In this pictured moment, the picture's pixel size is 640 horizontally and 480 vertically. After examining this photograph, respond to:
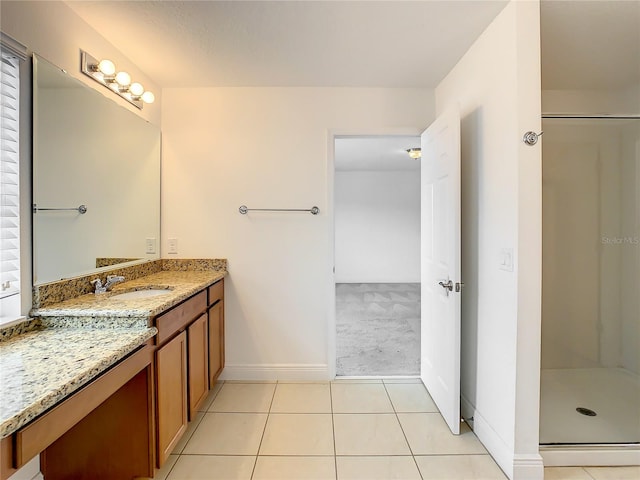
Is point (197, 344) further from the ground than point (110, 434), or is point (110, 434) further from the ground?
point (197, 344)

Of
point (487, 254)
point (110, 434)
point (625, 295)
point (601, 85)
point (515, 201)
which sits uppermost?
point (601, 85)

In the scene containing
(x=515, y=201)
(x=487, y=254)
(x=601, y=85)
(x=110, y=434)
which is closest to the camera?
(x=110, y=434)

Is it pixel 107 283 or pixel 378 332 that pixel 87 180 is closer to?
pixel 107 283

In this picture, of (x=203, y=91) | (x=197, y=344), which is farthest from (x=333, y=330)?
(x=203, y=91)

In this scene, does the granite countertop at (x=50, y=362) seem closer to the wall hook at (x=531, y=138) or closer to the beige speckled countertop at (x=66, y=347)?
the beige speckled countertop at (x=66, y=347)

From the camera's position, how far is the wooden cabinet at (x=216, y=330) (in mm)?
2285

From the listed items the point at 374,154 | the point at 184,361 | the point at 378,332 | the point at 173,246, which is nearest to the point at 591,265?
the point at 378,332

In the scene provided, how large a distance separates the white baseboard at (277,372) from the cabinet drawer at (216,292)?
610mm

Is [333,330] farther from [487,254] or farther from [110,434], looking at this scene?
[110,434]

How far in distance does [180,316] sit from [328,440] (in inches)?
43.7

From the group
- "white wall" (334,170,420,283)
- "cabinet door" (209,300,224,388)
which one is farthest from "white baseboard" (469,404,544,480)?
"white wall" (334,170,420,283)

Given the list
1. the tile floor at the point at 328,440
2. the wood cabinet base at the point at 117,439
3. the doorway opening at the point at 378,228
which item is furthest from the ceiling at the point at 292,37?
the doorway opening at the point at 378,228

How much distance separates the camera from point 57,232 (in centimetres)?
159

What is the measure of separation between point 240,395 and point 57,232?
160cm
